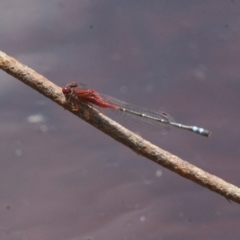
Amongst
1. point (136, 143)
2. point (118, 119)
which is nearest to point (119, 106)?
point (136, 143)

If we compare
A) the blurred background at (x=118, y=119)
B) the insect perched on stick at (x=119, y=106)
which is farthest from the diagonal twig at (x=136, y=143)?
the blurred background at (x=118, y=119)

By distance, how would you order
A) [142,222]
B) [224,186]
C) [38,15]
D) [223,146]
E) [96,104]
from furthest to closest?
1. [38,15]
2. [223,146]
3. [142,222]
4. [96,104]
5. [224,186]

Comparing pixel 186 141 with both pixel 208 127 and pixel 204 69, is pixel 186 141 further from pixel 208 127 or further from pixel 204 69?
pixel 204 69

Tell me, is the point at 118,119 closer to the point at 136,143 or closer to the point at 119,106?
the point at 119,106

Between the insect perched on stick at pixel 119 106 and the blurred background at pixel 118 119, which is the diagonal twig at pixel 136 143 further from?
the blurred background at pixel 118 119

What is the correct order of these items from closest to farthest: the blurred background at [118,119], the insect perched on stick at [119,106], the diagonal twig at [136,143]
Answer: the diagonal twig at [136,143]
the insect perched on stick at [119,106]
the blurred background at [118,119]

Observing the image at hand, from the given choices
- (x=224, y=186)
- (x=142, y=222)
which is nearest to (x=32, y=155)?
(x=142, y=222)
